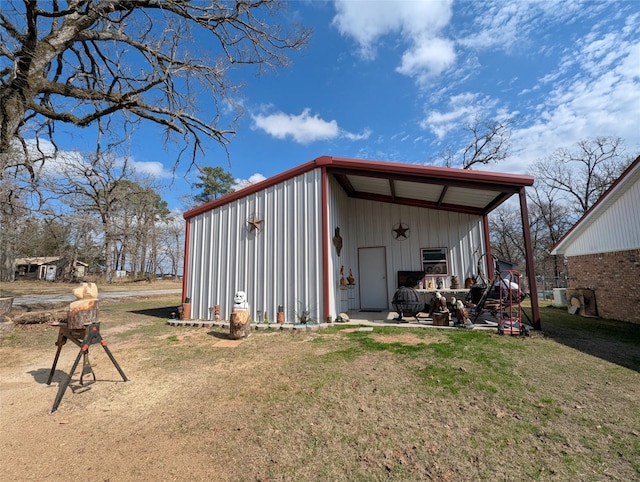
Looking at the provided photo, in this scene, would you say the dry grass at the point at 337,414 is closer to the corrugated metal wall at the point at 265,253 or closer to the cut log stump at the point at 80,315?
the cut log stump at the point at 80,315

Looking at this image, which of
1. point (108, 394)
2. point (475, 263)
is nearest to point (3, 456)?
point (108, 394)

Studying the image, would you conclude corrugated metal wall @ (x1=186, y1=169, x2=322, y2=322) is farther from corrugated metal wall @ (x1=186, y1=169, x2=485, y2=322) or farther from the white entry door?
the white entry door

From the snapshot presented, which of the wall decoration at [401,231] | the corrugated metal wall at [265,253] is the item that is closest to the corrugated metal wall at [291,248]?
the corrugated metal wall at [265,253]

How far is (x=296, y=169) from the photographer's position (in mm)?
7793

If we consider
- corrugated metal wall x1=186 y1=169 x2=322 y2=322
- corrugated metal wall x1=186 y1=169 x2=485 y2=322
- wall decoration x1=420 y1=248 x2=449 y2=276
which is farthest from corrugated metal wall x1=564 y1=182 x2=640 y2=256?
corrugated metal wall x1=186 y1=169 x2=322 y2=322

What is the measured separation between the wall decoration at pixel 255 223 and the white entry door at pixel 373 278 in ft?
13.2

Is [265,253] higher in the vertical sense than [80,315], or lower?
higher

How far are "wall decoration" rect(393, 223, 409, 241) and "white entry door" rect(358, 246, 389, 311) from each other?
66 cm

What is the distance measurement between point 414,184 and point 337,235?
8.63 feet

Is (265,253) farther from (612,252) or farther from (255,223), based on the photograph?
(612,252)

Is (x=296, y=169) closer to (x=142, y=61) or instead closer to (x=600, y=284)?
(x=142, y=61)

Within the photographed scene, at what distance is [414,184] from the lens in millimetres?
8180

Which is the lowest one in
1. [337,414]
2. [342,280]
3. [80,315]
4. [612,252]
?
[337,414]

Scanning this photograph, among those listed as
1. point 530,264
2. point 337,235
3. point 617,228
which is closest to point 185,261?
point 337,235
